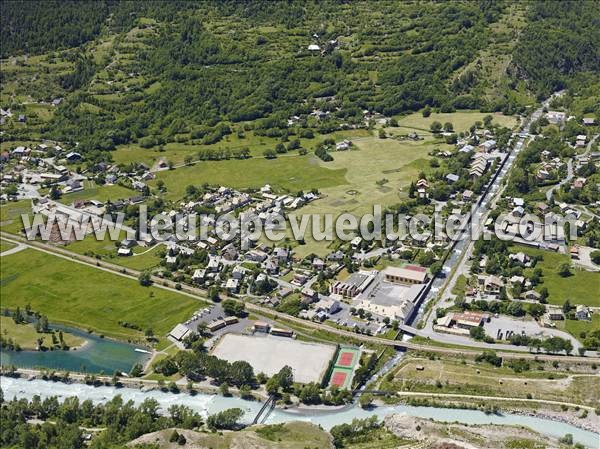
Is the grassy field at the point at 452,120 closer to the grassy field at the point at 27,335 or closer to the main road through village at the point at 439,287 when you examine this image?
the main road through village at the point at 439,287

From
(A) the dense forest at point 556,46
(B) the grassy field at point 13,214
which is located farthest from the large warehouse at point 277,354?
(A) the dense forest at point 556,46

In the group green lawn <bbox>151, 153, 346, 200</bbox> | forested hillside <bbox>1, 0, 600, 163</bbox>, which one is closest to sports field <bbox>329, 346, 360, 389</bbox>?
green lawn <bbox>151, 153, 346, 200</bbox>

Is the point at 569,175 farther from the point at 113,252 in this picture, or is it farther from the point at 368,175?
the point at 113,252

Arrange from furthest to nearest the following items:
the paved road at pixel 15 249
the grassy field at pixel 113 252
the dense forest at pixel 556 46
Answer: the dense forest at pixel 556 46 < the paved road at pixel 15 249 < the grassy field at pixel 113 252

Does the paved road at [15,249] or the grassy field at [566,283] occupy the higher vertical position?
the grassy field at [566,283]

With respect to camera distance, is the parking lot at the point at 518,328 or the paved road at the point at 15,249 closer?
the parking lot at the point at 518,328

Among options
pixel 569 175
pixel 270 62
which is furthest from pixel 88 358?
pixel 270 62

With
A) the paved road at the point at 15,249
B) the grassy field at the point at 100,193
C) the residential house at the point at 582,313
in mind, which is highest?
the grassy field at the point at 100,193

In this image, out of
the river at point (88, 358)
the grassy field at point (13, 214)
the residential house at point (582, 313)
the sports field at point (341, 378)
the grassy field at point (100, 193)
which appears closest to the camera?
the sports field at point (341, 378)
